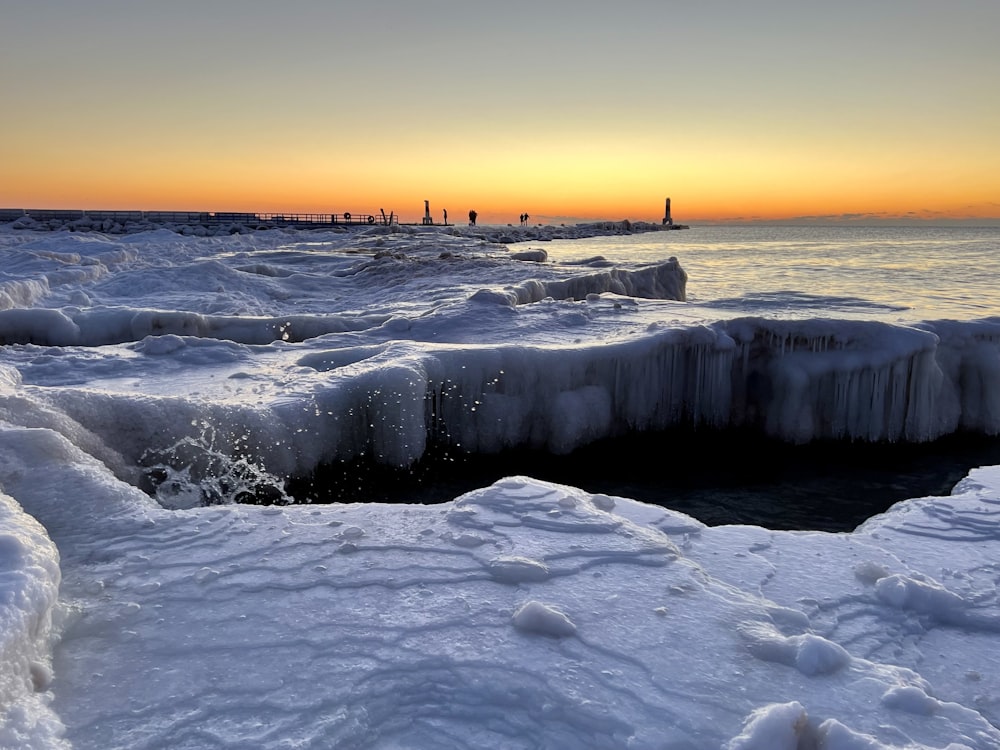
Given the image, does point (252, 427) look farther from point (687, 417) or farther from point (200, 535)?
A: point (687, 417)

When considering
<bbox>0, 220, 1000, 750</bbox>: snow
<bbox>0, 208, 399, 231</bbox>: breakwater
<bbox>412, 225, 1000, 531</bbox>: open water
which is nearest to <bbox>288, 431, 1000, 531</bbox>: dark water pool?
<bbox>412, 225, 1000, 531</bbox>: open water

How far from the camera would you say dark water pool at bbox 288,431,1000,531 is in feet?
24.0

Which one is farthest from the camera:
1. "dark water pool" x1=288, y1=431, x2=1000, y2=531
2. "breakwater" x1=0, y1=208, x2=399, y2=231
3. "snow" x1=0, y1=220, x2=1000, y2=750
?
"breakwater" x1=0, y1=208, x2=399, y2=231

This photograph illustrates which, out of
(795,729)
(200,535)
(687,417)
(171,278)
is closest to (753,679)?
(795,729)

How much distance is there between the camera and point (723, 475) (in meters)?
8.52

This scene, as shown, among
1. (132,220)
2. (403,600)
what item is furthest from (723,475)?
(132,220)

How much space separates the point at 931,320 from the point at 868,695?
9.51m

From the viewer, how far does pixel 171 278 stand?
15.8m

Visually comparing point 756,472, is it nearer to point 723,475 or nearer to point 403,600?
point 723,475

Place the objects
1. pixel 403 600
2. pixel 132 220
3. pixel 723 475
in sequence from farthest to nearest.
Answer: pixel 132 220 < pixel 723 475 < pixel 403 600

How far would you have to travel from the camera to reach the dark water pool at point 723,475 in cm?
732

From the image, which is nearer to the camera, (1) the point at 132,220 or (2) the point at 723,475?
(2) the point at 723,475

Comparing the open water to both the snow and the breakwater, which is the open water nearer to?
the snow

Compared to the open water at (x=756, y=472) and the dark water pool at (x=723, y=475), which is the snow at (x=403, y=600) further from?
the open water at (x=756, y=472)
